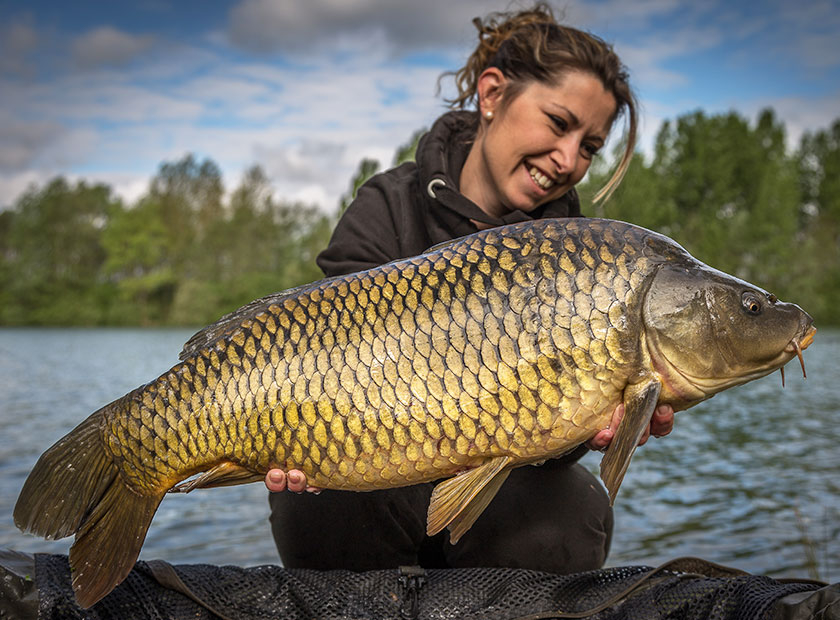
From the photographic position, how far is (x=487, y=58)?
8.24 feet

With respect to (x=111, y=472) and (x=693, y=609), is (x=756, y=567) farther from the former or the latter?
(x=111, y=472)

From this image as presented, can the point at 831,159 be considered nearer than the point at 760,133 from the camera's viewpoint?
No

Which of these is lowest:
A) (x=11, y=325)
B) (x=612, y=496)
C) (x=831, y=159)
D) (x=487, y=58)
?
(x=11, y=325)

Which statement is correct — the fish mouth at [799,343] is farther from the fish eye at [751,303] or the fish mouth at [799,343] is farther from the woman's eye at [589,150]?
the woman's eye at [589,150]

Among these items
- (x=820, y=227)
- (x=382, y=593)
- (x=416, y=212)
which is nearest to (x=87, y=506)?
(x=382, y=593)

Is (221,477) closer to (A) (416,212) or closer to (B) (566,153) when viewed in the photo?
(A) (416,212)

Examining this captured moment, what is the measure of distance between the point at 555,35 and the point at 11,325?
40459 mm

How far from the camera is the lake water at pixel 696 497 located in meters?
3.42

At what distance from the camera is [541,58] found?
2225mm

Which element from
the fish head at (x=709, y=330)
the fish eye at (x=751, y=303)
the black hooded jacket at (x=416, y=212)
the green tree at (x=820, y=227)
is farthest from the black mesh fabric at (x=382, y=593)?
the green tree at (x=820, y=227)

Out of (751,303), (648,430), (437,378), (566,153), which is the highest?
(566,153)

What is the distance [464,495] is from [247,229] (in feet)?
123

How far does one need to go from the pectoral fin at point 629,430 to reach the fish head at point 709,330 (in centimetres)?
6

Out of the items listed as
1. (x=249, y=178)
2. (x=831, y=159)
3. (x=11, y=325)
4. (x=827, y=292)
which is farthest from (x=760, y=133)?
(x=11, y=325)
